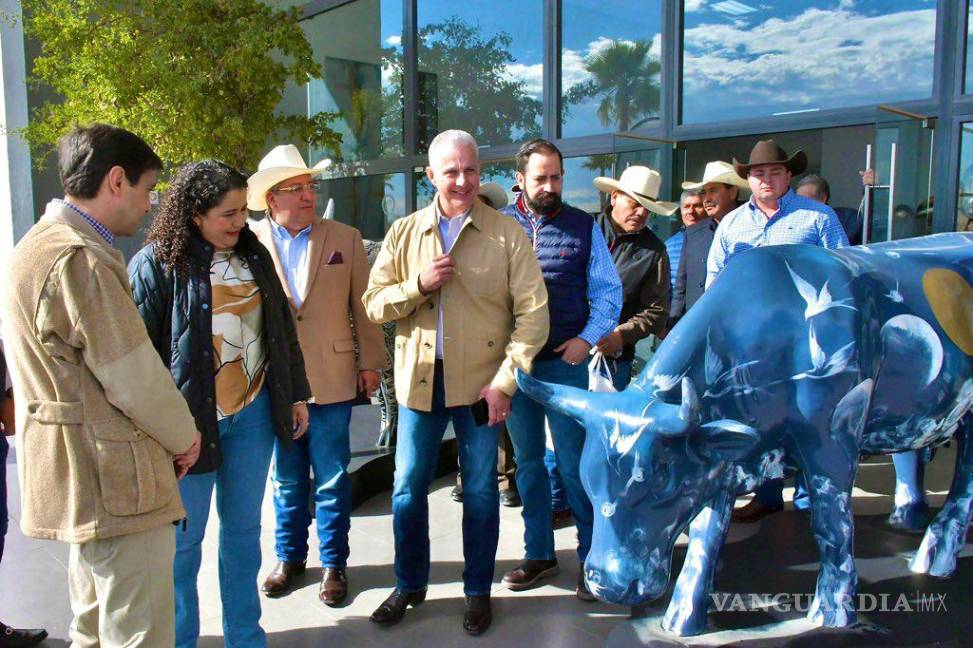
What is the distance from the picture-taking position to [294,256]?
333 cm

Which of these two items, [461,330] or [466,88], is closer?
[461,330]

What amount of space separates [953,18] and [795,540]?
4.23 metres

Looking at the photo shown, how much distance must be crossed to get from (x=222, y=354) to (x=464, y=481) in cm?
108

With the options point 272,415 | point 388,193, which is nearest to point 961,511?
point 272,415

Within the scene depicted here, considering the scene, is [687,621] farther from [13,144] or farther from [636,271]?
[13,144]

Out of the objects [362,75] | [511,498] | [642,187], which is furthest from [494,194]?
[362,75]

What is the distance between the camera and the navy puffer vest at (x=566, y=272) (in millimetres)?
3322

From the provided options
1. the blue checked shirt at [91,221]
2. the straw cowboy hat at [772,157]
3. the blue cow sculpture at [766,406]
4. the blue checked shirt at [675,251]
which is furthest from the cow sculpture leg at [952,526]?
the blue checked shirt at [91,221]

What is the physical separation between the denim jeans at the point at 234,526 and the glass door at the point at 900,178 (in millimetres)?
4862

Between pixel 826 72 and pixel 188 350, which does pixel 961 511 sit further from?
pixel 826 72

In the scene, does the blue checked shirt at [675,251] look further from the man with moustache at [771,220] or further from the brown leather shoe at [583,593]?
the brown leather shoe at [583,593]

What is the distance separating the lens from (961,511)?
10.7ft

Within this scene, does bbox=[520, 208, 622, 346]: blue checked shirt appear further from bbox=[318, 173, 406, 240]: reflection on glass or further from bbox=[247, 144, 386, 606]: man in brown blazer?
bbox=[318, 173, 406, 240]: reflection on glass

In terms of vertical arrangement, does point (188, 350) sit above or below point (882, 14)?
below
